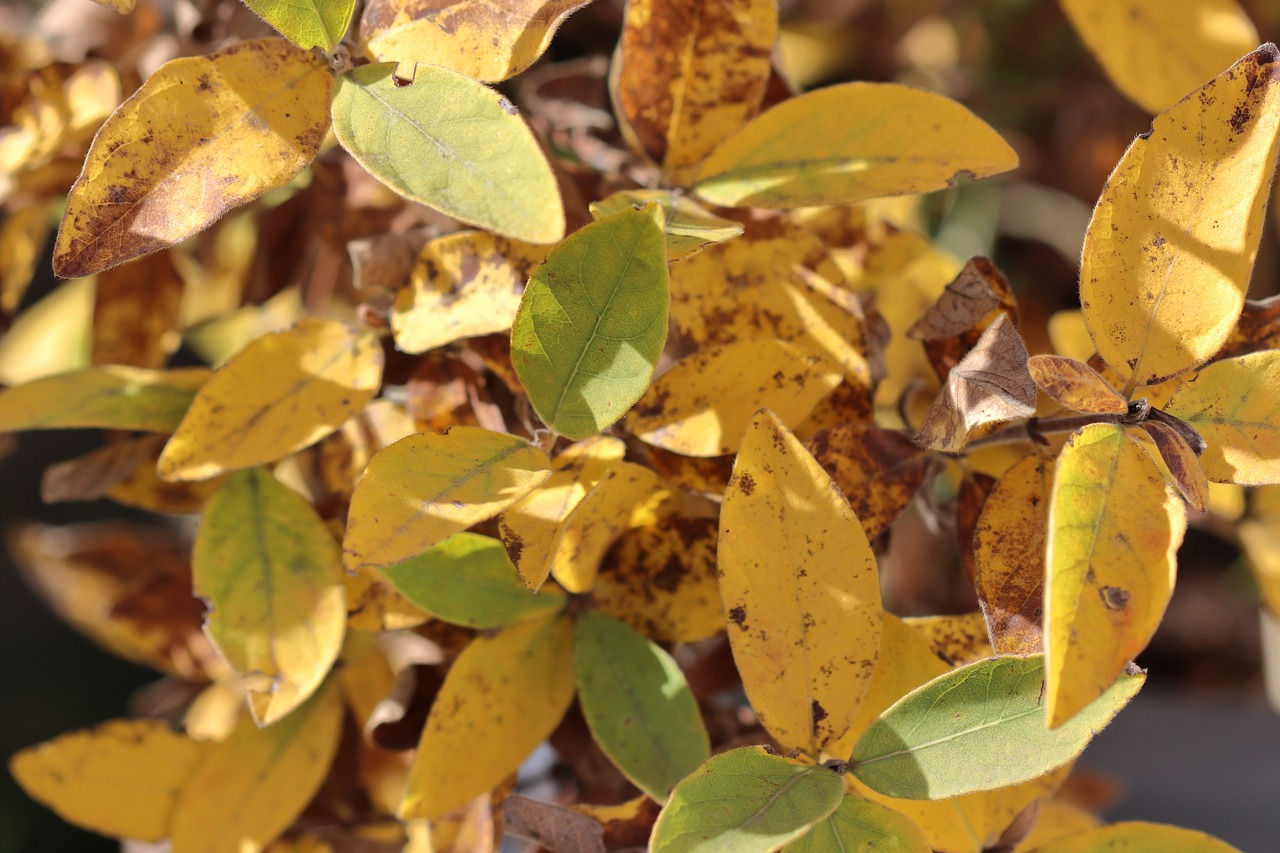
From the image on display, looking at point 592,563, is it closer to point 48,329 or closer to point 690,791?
point 690,791

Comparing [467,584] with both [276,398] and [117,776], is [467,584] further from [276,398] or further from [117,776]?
[117,776]

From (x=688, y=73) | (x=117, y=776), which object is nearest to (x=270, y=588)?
(x=117, y=776)

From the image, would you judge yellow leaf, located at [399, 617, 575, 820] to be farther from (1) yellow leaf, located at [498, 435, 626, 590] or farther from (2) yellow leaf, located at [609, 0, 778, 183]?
(2) yellow leaf, located at [609, 0, 778, 183]

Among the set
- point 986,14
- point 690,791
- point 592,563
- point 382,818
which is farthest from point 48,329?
point 986,14

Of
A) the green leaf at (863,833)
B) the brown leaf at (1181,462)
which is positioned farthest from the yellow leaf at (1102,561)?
the green leaf at (863,833)

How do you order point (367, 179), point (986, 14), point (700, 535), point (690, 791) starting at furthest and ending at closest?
point (986, 14) → point (367, 179) → point (700, 535) → point (690, 791)
